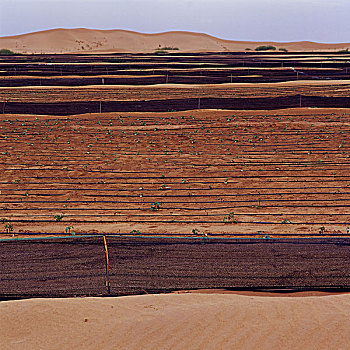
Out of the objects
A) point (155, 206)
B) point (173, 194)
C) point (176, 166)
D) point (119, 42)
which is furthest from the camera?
point (119, 42)

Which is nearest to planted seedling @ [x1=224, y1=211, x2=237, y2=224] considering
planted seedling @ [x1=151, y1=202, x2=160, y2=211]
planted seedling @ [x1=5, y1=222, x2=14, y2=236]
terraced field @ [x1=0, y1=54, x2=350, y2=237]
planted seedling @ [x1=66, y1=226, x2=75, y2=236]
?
terraced field @ [x1=0, y1=54, x2=350, y2=237]

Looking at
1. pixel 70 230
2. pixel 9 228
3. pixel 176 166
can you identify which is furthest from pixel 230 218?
pixel 9 228

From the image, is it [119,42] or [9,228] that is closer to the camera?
[9,228]

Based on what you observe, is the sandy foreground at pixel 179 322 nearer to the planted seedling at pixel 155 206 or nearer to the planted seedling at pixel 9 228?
the planted seedling at pixel 9 228

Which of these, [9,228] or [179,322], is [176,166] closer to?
[9,228]

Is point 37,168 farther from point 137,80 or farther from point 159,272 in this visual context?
point 137,80

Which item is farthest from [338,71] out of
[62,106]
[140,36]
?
[140,36]

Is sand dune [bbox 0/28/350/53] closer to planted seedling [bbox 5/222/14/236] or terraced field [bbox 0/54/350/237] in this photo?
terraced field [bbox 0/54/350/237]
